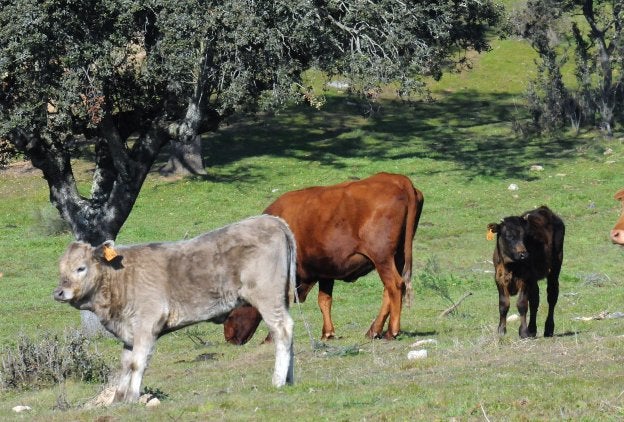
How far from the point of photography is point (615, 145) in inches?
1636

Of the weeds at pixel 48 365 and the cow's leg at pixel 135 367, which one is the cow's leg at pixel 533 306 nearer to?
the weeds at pixel 48 365

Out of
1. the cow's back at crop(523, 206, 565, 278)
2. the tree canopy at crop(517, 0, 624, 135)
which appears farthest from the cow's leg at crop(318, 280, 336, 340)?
the tree canopy at crop(517, 0, 624, 135)

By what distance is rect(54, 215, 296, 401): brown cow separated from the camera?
1233 centimetres

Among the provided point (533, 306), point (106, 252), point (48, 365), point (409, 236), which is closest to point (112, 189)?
point (409, 236)

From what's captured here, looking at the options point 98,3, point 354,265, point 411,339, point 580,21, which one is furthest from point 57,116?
point 580,21

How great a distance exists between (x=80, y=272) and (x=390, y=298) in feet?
21.4

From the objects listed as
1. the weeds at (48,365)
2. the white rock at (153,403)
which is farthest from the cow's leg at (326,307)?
the white rock at (153,403)

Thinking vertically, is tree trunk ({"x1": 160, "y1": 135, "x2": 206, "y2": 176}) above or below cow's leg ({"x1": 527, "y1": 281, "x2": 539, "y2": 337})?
below

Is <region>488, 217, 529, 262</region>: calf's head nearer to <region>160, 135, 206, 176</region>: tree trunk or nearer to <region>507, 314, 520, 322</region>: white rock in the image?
<region>507, 314, 520, 322</region>: white rock

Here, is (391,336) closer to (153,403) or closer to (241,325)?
(241,325)

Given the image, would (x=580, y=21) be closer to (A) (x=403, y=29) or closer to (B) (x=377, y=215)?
(A) (x=403, y=29)

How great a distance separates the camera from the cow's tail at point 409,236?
59.3 feet

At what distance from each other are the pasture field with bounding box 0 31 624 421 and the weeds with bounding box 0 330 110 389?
258 millimetres

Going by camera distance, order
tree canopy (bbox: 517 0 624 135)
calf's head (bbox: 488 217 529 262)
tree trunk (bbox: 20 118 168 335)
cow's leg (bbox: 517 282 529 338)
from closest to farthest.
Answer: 1. cow's leg (bbox: 517 282 529 338)
2. calf's head (bbox: 488 217 529 262)
3. tree trunk (bbox: 20 118 168 335)
4. tree canopy (bbox: 517 0 624 135)
